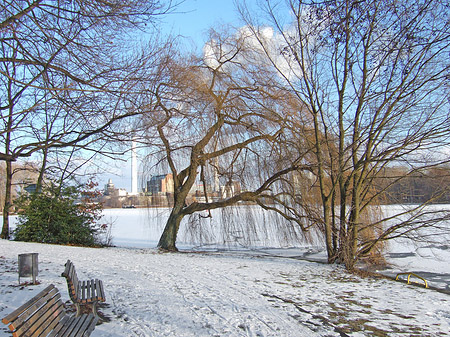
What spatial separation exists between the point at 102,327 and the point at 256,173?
317 inches

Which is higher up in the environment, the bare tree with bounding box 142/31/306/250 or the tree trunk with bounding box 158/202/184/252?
the bare tree with bounding box 142/31/306/250

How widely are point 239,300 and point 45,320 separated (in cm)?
299

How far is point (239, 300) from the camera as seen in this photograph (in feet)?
16.9

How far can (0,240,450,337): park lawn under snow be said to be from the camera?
13.3 ft

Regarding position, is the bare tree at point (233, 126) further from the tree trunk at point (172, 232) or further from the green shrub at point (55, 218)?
the green shrub at point (55, 218)

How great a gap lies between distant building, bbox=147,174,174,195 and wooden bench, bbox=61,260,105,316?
8303 mm

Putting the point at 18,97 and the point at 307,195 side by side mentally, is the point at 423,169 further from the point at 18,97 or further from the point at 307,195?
the point at 18,97

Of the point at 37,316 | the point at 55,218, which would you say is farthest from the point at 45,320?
the point at 55,218

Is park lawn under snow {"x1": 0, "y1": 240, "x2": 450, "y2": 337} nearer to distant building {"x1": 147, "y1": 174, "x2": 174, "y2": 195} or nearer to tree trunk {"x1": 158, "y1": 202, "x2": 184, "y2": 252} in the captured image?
tree trunk {"x1": 158, "y1": 202, "x2": 184, "y2": 252}

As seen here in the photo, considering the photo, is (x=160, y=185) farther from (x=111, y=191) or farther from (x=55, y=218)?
(x=111, y=191)

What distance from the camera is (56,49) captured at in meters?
5.25

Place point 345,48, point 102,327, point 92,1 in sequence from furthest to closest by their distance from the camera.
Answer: point 345,48
point 92,1
point 102,327

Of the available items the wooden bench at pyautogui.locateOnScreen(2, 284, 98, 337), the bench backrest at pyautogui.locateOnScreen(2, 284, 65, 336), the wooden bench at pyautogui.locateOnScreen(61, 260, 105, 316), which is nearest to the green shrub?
the wooden bench at pyautogui.locateOnScreen(61, 260, 105, 316)

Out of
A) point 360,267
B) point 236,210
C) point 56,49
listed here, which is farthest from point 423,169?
point 56,49
